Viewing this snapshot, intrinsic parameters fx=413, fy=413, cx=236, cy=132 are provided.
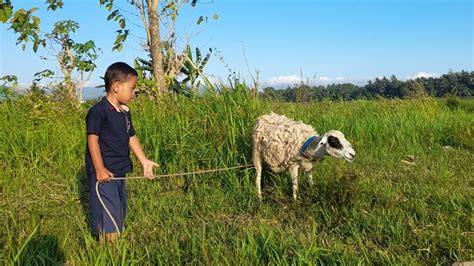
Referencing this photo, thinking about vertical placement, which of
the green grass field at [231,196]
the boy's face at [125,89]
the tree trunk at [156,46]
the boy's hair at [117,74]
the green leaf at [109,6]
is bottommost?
the green grass field at [231,196]

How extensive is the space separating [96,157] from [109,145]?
0.22 meters

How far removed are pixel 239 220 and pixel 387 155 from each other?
3182 mm

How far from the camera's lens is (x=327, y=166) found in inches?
199

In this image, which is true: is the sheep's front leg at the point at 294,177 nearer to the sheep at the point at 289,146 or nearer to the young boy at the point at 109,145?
the sheep at the point at 289,146

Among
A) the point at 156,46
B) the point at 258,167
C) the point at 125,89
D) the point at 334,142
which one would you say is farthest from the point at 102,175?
the point at 156,46

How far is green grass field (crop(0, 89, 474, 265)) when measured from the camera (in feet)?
9.98

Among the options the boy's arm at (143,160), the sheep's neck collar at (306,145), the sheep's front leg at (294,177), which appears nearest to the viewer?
the boy's arm at (143,160)

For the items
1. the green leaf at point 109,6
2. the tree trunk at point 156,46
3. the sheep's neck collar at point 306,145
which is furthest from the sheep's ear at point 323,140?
the green leaf at point 109,6

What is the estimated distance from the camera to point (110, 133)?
3371mm

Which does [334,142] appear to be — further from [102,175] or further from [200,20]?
[200,20]

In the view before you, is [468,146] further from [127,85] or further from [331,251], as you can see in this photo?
[127,85]

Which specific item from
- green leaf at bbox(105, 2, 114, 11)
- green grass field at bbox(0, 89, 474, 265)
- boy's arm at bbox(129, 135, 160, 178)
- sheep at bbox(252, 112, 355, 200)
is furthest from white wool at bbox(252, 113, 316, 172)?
green leaf at bbox(105, 2, 114, 11)

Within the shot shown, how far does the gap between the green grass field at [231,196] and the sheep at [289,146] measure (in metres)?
0.23

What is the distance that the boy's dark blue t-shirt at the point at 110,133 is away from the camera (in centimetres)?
325
